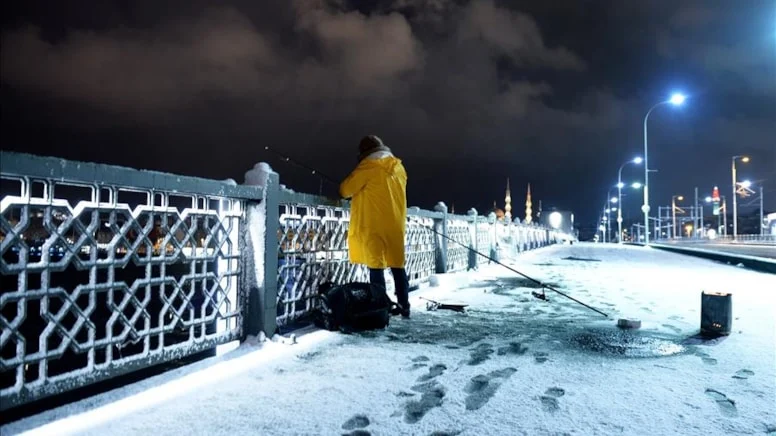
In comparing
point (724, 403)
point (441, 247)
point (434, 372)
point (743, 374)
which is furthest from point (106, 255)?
point (441, 247)

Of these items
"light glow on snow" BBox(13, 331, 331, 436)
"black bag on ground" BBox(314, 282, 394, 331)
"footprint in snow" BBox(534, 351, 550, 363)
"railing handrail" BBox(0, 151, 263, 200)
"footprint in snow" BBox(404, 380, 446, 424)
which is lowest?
"footprint in snow" BBox(534, 351, 550, 363)

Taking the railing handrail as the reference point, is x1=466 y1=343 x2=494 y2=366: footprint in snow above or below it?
below

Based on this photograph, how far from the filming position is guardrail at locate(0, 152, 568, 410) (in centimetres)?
238

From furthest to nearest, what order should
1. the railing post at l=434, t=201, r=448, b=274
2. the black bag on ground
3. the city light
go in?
the city light, the railing post at l=434, t=201, r=448, b=274, the black bag on ground

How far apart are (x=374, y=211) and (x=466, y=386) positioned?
2222mm

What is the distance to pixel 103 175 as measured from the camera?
8.84 ft

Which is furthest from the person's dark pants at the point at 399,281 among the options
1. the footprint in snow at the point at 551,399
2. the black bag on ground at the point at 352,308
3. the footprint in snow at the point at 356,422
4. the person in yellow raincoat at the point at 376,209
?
the footprint in snow at the point at 356,422

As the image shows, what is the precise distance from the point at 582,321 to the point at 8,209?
16.2 feet

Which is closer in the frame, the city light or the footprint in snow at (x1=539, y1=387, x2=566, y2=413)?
the footprint in snow at (x1=539, y1=387, x2=566, y2=413)

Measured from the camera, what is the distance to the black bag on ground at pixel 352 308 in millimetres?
4383

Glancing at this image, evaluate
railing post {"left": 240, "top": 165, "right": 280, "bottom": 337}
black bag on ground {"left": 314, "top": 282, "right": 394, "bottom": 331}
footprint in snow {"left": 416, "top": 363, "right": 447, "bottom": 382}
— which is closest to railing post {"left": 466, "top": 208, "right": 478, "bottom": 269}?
black bag on ground {"left": 314, "top": 282, "right": 394, "bottom": 331}

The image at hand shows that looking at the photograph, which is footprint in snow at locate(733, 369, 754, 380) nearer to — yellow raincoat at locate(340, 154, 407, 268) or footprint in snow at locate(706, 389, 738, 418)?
footprint in snow at locate(706, 389, 738, 418)

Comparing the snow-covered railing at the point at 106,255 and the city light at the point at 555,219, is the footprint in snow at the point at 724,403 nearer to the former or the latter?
the snow-covered railing at the point at 106,255

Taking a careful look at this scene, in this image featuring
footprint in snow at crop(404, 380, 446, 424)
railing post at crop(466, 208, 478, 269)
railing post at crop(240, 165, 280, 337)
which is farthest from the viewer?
railing post at crop(466, 208, 478, 269)
